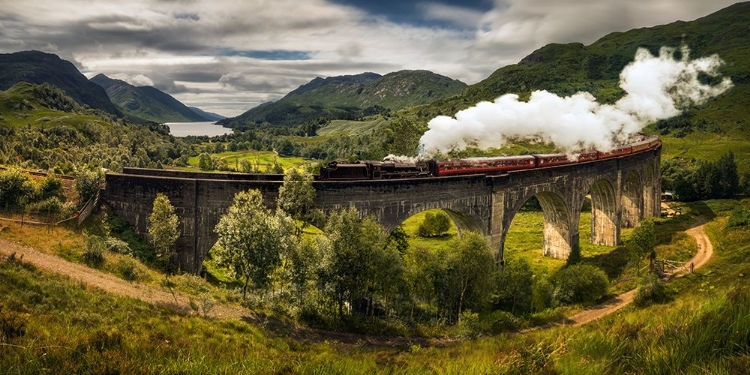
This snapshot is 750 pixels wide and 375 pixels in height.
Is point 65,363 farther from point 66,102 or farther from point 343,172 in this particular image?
point 66,102

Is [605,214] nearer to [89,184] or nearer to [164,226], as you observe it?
[164,226]

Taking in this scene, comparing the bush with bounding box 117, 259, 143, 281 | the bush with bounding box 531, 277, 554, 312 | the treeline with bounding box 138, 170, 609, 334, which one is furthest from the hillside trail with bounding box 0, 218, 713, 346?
the bush with bounding box 531, 277, 554, 312

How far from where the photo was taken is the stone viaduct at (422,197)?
Answer: 29672mm

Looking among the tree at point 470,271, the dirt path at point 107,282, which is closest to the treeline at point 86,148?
the dirt path at point 107,282

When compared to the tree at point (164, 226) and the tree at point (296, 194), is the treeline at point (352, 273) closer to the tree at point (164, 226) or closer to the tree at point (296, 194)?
the tree at point (296, 194)

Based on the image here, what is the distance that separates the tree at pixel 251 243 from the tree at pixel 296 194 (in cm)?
330

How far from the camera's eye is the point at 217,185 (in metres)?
29.3

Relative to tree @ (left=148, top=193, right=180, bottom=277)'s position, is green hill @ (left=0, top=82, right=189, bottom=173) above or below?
above

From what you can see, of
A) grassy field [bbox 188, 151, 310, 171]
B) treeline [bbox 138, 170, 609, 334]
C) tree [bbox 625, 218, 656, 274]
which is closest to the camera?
treeline [bbox 138, 170, 609, 334]

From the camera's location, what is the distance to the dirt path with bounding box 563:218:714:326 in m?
30.8

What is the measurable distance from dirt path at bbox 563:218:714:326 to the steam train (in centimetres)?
1376

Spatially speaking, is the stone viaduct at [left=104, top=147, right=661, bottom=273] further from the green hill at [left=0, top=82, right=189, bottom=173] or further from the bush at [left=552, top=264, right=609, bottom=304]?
the green hill at [left=0, top=82, right=189, bottom=173]

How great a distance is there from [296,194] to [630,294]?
27834 mm

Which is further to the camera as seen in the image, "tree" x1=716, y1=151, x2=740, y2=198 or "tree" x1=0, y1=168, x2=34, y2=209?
"tree" x1=716, y1=151, x2=740, y2=198
